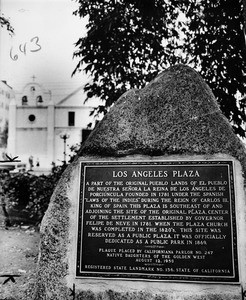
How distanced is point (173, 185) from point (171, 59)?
171 inches

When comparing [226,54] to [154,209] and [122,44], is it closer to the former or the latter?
[122,44]

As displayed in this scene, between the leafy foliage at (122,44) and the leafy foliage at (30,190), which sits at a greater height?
the leafy foliage at (122,44)

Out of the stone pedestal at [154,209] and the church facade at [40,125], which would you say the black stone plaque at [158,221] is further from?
the church facade at [40,125]

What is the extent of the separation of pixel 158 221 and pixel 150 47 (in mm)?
4516

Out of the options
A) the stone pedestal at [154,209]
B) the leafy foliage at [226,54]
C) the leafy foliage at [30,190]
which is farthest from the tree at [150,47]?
the stone pedestal at [154,209]

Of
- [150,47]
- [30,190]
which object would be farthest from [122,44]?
[30,190]

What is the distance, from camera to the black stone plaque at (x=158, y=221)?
288cm

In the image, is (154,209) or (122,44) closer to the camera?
(154,209)

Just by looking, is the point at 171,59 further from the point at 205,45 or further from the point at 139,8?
the point at 139,8

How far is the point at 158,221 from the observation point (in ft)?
9.91

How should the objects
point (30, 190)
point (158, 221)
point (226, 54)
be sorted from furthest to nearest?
point (30, 190), point (226, 54), point (158, 221)

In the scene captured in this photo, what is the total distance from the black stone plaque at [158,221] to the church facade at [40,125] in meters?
5.24

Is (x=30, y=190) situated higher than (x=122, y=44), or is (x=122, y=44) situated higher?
(x=122, y=44)

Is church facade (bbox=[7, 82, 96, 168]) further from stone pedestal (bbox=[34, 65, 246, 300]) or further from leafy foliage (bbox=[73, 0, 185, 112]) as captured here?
stone pedestal (bbox=[34, 65, 246, 300])
